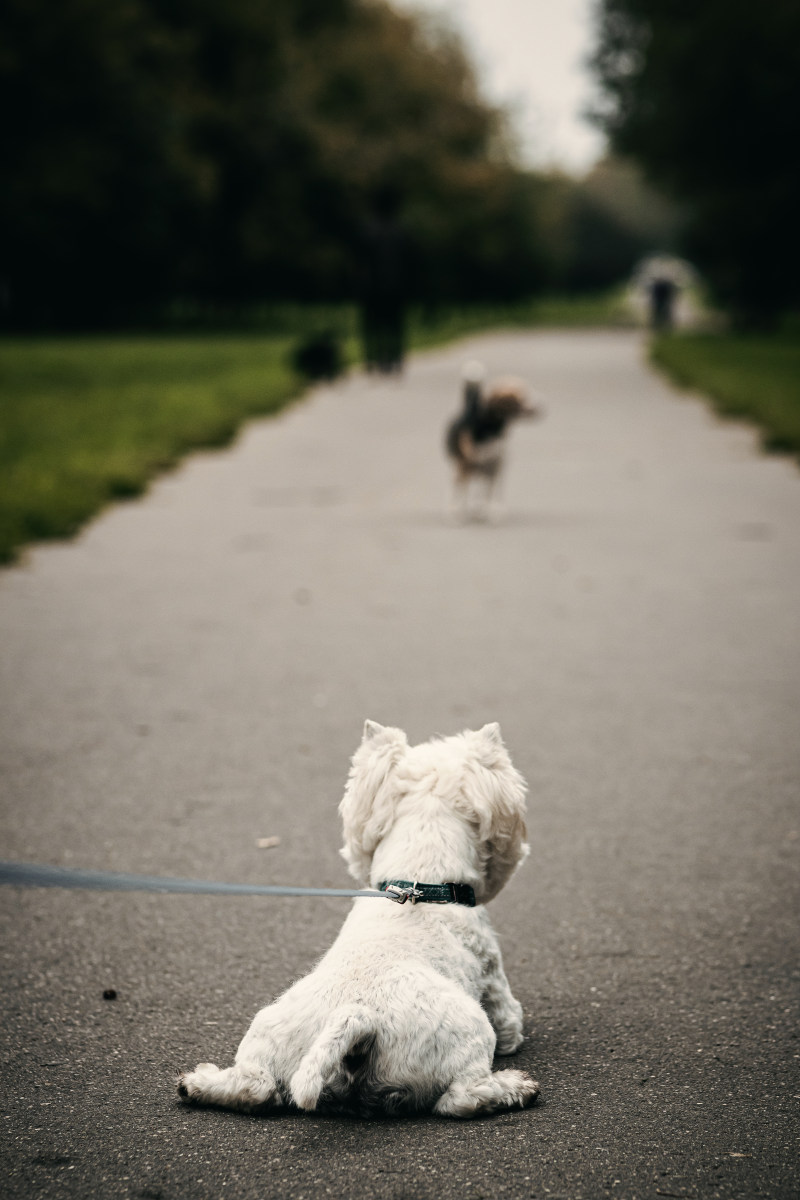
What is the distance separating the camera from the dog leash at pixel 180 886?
2.35m

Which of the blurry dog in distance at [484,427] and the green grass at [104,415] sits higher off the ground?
the blurry dog in distance at [484,427]

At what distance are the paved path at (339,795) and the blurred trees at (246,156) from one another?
22.9 metres

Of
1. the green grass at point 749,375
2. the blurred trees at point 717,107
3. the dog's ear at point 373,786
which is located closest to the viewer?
the dog's ear at point 373,786

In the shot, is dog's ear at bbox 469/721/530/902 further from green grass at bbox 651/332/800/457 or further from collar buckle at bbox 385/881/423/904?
green grass at bbox 651/332/800/457

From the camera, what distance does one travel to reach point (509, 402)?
9.71m

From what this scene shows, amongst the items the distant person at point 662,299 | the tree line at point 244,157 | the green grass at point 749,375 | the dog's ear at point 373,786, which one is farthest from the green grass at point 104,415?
the distant person at point 662,299

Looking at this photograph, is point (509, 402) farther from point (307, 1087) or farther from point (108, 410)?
point (108, 410)

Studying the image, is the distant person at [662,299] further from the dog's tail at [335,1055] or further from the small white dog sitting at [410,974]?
the dog's tail at [335,1055]

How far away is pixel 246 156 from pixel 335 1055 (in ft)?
153

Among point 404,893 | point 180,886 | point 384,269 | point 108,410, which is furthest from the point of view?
point 384,269

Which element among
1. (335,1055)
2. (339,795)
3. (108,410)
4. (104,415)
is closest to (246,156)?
(108,410)

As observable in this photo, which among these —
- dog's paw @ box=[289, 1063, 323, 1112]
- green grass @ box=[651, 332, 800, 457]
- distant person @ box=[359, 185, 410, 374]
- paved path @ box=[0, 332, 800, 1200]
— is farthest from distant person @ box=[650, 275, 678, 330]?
dog's paw @ box=[289, 1063, 323, 1112]

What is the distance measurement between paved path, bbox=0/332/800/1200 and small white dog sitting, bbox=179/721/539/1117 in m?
0.09

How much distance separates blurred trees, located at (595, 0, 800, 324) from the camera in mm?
26891
